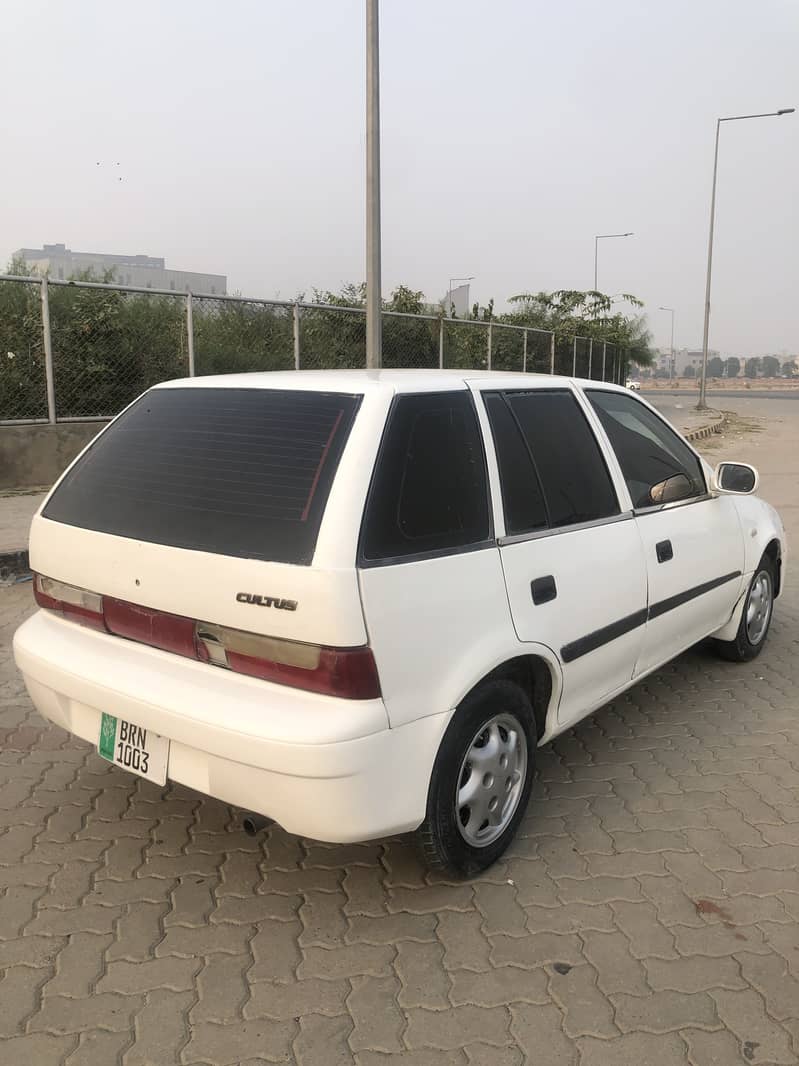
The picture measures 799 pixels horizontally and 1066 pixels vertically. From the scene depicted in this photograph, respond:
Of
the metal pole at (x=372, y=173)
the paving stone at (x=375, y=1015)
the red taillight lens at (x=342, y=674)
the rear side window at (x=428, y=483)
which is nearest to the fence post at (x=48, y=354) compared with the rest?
the metal pole at (x=372, y=173)

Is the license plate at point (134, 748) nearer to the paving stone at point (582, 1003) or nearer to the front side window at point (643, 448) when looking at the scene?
the paving stone at point (582, 1003)

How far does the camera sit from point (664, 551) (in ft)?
12.6

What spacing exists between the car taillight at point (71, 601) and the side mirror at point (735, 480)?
2.94 m

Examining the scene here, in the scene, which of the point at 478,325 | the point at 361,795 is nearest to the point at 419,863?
the point at 361,795

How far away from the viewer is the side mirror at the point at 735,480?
4324 mm

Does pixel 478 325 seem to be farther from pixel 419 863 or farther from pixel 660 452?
pixel 419 863

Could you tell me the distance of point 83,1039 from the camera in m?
2.24

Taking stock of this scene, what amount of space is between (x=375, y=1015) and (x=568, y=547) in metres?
1.65

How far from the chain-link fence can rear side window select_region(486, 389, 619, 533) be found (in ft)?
27.3

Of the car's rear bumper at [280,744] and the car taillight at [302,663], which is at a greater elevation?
the car taillight at [302,663]

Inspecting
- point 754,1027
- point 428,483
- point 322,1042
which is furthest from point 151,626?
point 754,1027

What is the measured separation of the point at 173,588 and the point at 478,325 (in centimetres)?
1460

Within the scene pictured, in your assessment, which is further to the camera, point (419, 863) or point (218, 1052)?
point (419, 863)

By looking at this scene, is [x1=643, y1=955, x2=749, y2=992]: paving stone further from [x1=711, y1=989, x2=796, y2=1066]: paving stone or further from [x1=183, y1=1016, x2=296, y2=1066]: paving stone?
[x1=183, y1=1016, x2=296, y2=1066]: paving stone
